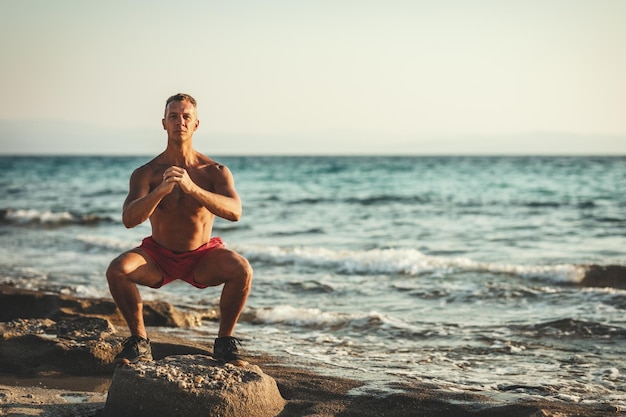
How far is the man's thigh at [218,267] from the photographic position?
16.2ft

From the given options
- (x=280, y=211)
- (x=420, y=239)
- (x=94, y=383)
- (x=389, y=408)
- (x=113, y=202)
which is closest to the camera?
(x=389, y=408)

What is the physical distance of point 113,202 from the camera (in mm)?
27250

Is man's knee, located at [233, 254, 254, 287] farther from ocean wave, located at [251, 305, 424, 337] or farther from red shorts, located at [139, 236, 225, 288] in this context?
ocean wave, located at [251, 305, 424, 337]

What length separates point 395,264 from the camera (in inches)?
473

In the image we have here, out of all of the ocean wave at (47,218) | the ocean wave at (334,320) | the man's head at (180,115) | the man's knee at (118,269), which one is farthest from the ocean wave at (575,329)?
the ocean wave at (47,218)

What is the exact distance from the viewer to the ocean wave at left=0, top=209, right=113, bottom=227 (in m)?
20.4

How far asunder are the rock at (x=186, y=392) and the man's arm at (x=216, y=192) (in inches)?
38.0

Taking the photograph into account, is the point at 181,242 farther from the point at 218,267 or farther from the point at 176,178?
the point at 176,178

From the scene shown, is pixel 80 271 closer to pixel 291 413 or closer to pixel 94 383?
pixel 94 383

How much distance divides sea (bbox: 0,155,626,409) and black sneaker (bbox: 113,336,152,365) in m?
1.48

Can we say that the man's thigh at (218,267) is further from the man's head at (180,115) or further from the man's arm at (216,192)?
the man's head at (180,115)

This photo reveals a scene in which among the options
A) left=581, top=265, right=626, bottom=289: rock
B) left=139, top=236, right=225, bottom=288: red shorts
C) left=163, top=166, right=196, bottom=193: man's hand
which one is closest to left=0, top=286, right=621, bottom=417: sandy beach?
left=139, top=236, right=225, bottom=288: red shorts

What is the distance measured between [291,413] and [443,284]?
20.0 ft

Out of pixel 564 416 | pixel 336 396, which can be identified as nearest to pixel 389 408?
pixel 336 396
